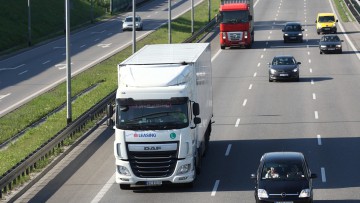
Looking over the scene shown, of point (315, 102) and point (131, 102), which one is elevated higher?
point (131, 102)

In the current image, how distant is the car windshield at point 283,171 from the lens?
24.6 metres

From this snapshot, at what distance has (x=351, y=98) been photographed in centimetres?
4709

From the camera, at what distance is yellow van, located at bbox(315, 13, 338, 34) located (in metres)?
87.0

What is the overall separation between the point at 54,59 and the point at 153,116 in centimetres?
4558

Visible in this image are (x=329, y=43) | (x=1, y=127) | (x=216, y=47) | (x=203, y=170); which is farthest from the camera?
(x=216, y=47)

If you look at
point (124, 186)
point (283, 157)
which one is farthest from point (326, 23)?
point (283, 157)

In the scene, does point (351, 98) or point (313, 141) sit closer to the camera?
point (313, 141)

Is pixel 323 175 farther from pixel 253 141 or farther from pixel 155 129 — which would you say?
pixel 253 141

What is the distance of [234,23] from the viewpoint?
7425cm

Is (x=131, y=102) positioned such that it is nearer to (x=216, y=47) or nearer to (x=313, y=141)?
(x=313, y=141)

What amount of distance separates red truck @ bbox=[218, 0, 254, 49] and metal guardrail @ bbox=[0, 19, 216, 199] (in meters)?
30.9

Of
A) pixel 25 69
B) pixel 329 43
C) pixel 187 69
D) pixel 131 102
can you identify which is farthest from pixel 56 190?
pixel 329 43

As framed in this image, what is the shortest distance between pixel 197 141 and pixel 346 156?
6.12 metres

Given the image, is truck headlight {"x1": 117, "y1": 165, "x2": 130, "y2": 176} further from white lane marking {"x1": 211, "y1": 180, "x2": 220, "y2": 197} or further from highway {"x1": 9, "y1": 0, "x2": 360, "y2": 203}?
white lane marking {"x1": 211, "y1": 180, "x2": 220, "y2": 197}
